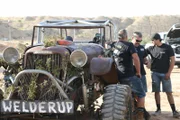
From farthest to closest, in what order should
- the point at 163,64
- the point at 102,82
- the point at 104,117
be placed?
the point at 163,64, the point at 102,82, the point at 104,117

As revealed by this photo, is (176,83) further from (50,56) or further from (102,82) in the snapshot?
(50,56)

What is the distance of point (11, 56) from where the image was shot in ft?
16.8

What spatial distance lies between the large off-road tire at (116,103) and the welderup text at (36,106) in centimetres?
43

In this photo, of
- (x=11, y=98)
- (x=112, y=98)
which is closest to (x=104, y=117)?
(x=112, y=98)

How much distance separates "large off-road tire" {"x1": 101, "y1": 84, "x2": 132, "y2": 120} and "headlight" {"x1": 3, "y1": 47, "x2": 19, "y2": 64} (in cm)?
136

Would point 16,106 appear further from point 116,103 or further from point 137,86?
point 137,86

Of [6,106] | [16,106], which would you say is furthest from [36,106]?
[6,106]

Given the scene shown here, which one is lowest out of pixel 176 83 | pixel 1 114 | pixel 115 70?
pixel 176 83

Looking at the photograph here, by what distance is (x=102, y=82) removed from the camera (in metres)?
5.60

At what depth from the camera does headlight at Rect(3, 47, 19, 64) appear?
5.07 meters

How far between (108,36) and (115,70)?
1201 mm

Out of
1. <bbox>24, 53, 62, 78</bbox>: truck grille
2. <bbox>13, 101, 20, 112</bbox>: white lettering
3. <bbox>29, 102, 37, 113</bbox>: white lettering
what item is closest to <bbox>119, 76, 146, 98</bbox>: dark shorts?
<bbox>24, 53, 62, 78</bbox>: truck grille

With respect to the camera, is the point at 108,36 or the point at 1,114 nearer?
the point at 1,114

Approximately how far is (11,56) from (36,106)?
963 millimetres
